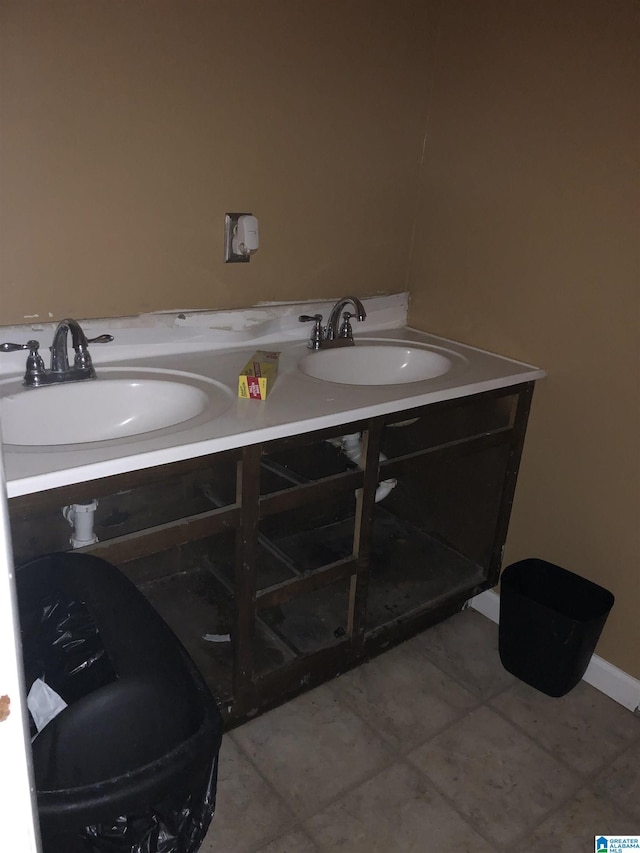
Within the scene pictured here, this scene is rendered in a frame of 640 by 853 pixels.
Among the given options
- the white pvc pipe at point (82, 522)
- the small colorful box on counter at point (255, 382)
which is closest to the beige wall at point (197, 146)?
the small colorful box on counter at point (255, 382)

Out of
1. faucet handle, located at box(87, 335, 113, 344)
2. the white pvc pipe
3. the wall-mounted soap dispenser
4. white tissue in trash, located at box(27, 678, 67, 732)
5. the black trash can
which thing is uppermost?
the wall-mounted soap dispenser

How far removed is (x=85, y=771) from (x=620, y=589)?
58.6 inches

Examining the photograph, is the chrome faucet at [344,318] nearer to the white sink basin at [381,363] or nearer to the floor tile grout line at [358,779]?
the white sink basin at [381,363]

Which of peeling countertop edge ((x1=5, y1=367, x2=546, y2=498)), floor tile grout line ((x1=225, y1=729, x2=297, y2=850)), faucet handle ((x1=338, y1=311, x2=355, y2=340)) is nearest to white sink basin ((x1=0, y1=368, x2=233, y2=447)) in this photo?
peeling countertop edge ((x1=5, y1=367, x2=546, y2=498))

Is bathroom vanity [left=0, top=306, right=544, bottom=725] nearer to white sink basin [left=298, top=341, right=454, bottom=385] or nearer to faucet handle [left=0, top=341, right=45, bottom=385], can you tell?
white sink basin [left=298, top=341, right=454, bottom=385]

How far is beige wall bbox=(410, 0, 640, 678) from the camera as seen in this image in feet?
5.38

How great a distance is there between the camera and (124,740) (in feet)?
3.07

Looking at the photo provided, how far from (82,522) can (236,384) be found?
494mm

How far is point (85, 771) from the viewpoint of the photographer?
0.91 metres

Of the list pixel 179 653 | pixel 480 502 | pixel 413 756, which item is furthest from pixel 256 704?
pixel 480 502

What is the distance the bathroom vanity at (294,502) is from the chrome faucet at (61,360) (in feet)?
0.26

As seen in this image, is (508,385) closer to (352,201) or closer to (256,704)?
(352,201)

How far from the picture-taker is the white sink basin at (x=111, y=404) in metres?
1.42

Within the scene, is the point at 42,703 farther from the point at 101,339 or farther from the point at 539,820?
the point at 539,820
